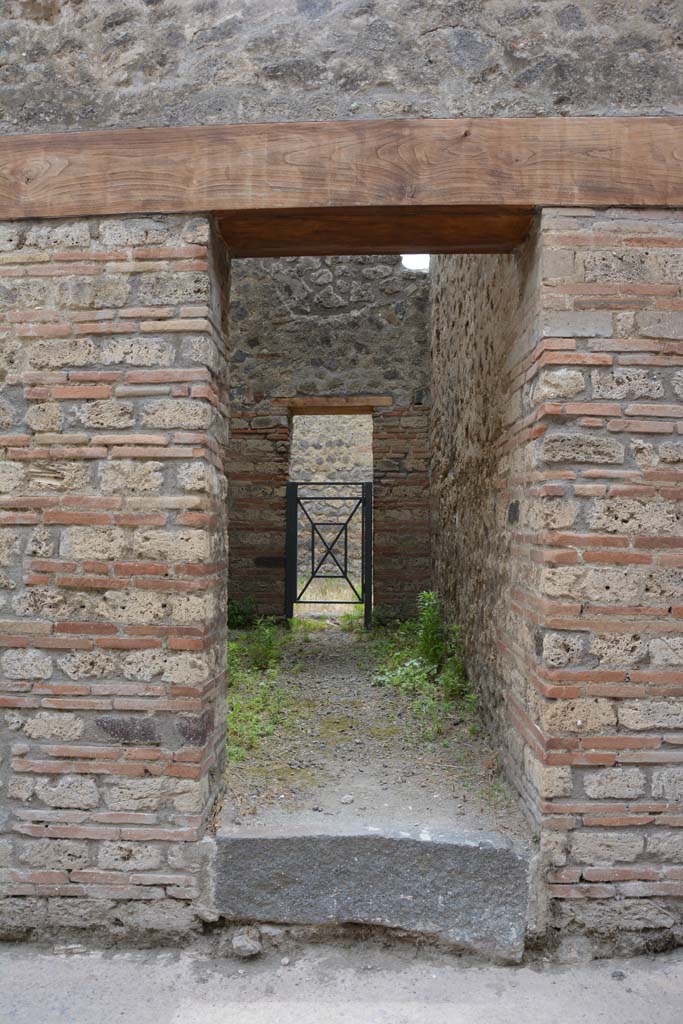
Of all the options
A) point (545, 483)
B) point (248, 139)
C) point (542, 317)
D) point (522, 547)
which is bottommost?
point (522, 547)

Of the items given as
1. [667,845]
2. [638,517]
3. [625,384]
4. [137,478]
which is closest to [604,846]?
[667,845]

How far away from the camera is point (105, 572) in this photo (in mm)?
2830

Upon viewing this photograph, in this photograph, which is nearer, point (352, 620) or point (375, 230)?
point (375, 230)

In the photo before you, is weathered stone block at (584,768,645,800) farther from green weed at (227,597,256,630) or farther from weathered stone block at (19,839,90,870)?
green weed at (227,597,256,630)

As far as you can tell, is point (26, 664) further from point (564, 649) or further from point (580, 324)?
point (580, 324)

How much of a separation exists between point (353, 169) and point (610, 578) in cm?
182

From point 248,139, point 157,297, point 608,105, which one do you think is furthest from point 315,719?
point 608,105

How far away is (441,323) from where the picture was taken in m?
6.73

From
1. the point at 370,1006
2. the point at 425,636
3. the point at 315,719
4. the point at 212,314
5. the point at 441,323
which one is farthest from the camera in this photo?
the point at 441,323

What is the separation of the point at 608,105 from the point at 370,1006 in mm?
3356

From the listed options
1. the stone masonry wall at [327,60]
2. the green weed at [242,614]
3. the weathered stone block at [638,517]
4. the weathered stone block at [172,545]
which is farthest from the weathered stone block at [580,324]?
the green weed at [242,614]

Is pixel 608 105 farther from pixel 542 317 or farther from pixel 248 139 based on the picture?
pixel 248 139

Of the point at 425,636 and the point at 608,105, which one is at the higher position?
the point at 608,105

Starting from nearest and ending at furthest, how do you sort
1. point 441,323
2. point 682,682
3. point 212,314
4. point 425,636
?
1. point 682,682
2. point 212,314
3. point 425,636
4. point 441,323
